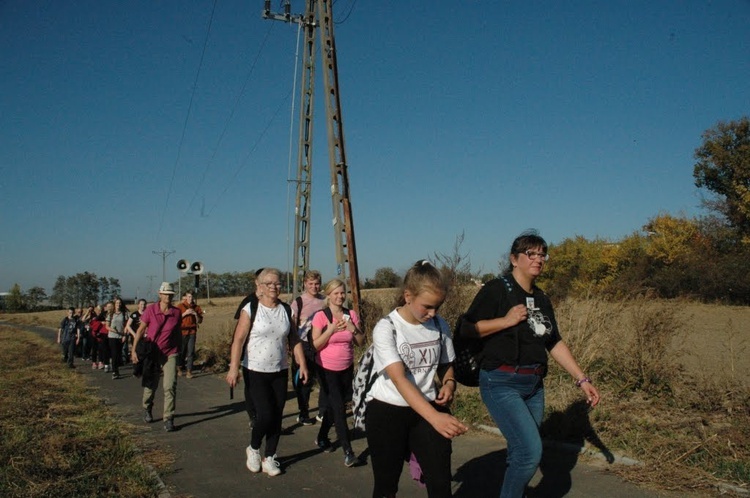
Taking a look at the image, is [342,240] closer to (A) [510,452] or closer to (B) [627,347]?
(B) [627,347]

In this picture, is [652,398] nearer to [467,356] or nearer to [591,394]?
[591,394]

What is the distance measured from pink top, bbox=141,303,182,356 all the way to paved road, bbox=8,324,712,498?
3.62 ft

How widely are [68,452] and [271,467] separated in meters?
2.28

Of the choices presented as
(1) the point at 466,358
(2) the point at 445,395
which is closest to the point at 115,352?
(1) the point at 466,358

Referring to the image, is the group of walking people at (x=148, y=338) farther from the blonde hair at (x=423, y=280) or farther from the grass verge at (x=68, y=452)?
the blonde hair at (x=423, y=280)

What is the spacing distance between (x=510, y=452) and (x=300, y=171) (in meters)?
14.3

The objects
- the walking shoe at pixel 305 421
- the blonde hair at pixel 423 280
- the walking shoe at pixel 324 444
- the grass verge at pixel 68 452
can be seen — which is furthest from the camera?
the walking shoe at pixel 305 421

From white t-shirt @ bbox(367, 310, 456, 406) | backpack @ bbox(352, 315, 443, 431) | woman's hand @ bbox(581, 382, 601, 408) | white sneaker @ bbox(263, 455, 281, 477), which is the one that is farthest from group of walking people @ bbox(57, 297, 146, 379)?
woman's hand @ bbox(581, 382, 601, 408)

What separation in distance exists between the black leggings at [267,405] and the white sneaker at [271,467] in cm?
5

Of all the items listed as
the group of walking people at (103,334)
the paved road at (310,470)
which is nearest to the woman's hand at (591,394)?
the paved road at (310,470)

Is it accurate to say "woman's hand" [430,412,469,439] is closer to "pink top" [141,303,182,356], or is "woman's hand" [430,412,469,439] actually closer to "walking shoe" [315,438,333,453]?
"walking shoe" [315,438,333,453]

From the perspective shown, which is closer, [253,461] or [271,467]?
[271,467]

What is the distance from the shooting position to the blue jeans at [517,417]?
3561mm

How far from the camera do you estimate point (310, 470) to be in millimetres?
5816
